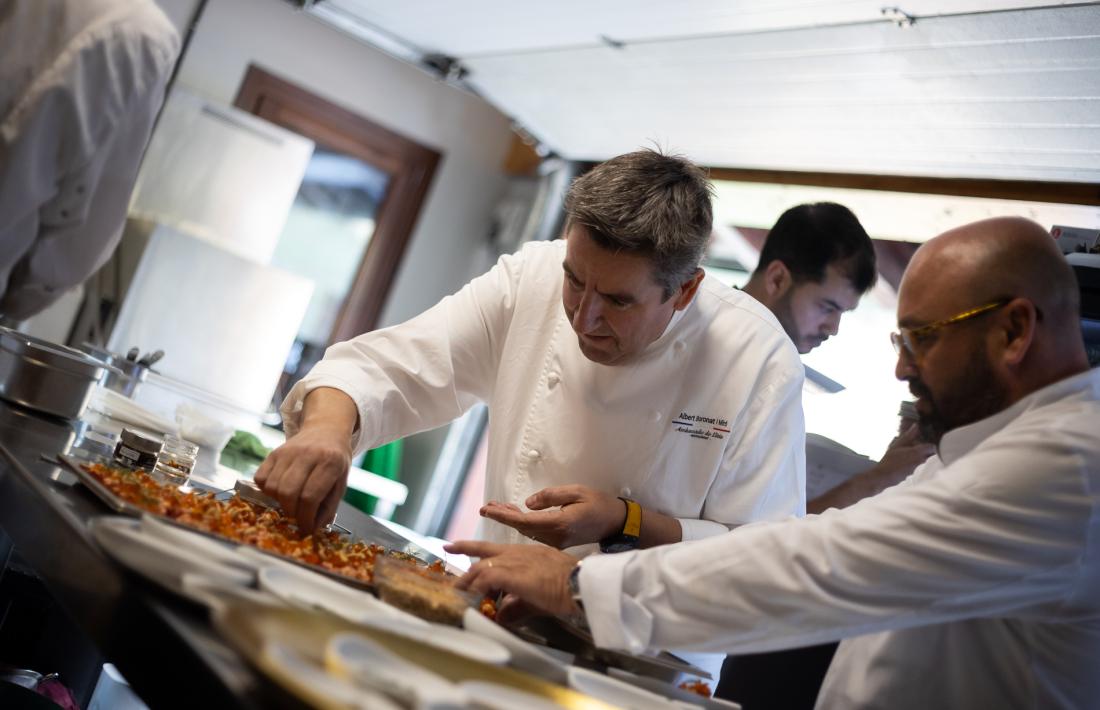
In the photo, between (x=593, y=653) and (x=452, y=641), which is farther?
(x=593, y=653)

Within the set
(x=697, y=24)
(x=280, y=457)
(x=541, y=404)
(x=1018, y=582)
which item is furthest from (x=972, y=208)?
(x=280, y=457)

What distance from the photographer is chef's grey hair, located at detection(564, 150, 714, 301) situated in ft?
6.06

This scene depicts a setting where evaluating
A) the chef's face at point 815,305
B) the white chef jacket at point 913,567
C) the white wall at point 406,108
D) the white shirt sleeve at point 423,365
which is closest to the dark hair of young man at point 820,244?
the chef's face at point 815,305

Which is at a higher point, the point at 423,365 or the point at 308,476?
the point at 423,365

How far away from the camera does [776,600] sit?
1.33 meters

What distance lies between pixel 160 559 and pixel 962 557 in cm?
97

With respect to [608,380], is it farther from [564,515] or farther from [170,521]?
[170,521]

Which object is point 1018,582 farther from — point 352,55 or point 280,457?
point 352,55

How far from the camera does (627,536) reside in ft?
6.00

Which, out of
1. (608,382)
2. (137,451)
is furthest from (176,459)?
(608,382)

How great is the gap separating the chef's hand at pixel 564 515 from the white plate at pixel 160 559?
642 mm

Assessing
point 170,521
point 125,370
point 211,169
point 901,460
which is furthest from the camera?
point 211,169

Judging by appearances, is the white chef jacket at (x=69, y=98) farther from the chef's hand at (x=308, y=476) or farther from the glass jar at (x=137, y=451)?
the chef's hand at (x=308, y=476)

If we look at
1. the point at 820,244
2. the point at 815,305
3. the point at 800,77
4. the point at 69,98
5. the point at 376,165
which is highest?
the point at 800,77
